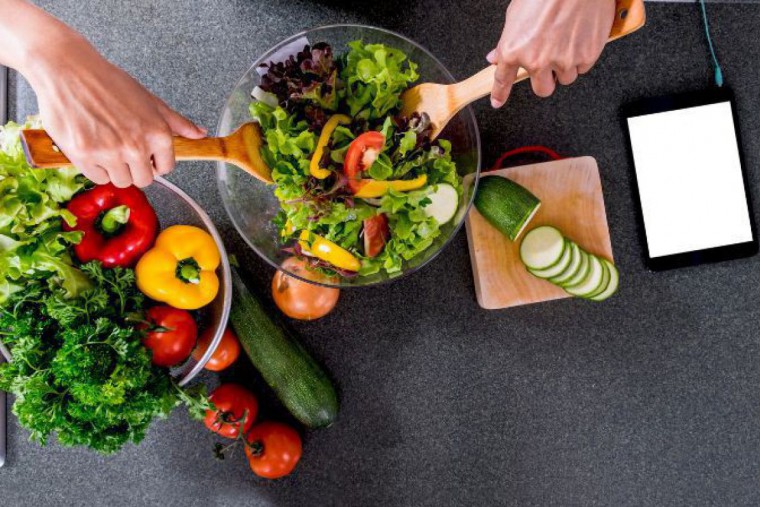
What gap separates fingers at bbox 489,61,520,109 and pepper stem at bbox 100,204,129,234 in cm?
56

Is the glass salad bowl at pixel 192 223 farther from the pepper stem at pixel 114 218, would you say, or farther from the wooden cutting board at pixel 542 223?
the wooden cutting board at pixel 542 223

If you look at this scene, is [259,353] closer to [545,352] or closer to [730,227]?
[545,352]

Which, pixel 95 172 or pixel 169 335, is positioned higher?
pixel 95 172

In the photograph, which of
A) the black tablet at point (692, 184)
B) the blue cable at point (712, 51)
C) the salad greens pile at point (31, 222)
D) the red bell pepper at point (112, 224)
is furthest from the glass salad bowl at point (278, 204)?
the blue cable at point (712, 51)

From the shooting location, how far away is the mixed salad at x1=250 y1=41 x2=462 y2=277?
2.88 ft

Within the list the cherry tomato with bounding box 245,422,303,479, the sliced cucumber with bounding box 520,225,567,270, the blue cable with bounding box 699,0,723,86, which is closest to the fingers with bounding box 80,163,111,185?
the cherry tomato with bounding box 245,422,303,479

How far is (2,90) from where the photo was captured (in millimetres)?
1110

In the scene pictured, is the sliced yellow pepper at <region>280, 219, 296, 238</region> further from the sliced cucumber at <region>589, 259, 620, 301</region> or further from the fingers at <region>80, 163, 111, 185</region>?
the sliced cucumber at <region>589, 259, 620, 301</region>

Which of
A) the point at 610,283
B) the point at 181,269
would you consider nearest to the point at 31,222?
the point at 181,269

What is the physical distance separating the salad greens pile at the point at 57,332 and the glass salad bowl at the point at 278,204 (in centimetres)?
22

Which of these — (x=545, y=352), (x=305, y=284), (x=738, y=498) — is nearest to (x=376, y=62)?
(x=305, y=284)

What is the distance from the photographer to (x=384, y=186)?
885 mm

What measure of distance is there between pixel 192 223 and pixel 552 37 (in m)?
0.64

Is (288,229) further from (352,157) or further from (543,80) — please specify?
(543,80)
